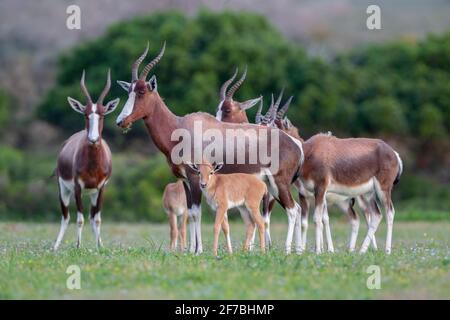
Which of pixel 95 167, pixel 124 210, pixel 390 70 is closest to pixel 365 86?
pixel 390 70

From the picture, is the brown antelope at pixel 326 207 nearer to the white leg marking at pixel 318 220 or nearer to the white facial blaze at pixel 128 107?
the white leg marking at pixel 318 220

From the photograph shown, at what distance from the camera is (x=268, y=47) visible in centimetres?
4459

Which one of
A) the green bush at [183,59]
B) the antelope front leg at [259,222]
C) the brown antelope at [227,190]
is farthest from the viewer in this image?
the green bush at [183,59]

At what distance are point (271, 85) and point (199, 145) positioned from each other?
26.0 meters

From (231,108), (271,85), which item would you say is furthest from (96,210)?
(271,85)

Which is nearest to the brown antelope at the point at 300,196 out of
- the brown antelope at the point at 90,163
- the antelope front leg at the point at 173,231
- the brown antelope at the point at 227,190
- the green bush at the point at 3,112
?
the brown antelope at the point at 227,190

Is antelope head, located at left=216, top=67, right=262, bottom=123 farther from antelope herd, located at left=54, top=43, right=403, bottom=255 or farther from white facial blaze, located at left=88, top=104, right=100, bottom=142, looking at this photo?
white facial blaze, located at left=88, top=104, right=100, bottom=142

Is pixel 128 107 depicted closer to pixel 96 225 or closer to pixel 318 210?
pixel 96 225

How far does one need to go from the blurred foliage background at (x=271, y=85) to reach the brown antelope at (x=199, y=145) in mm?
20437

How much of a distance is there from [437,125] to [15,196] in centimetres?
1754

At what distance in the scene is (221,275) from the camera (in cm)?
1326

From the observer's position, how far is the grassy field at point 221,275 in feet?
41.2
